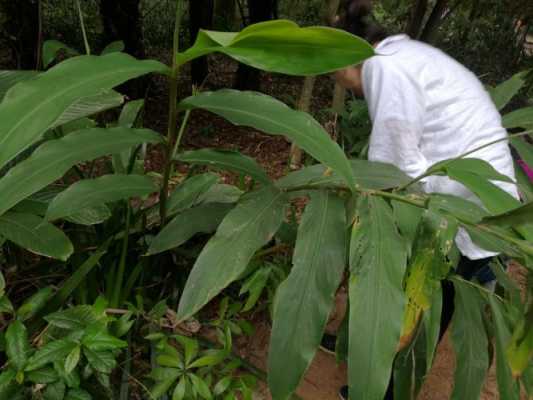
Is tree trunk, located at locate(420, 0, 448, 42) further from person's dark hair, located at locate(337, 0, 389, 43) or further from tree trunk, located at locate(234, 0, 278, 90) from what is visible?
person's dark hair, located at locate(337, 0, 389, 43)

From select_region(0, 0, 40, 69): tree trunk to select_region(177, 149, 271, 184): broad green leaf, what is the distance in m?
1.78

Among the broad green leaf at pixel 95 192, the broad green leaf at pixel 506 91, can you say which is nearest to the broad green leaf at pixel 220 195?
the broad green leaf at pixel 95 192

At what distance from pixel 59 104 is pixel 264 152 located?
282 centimetres

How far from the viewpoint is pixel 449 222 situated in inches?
30.0

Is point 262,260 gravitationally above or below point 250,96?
below

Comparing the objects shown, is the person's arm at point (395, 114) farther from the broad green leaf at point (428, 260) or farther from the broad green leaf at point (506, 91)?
the broad green leaf at point (506, 91)

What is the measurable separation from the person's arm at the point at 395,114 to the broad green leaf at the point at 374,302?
321 mm

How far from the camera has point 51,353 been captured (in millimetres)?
818

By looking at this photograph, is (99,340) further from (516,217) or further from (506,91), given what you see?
(506,91)

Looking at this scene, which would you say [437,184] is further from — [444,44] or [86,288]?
[444,44]

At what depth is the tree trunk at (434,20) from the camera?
10.9 ft

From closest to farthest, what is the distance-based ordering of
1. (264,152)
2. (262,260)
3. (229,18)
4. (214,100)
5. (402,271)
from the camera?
(402,271) → (214,100) → (262,260) → (264,152) → (229,18)

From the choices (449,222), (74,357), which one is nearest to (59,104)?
(74,357)

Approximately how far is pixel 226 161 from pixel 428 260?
0.47 meters
